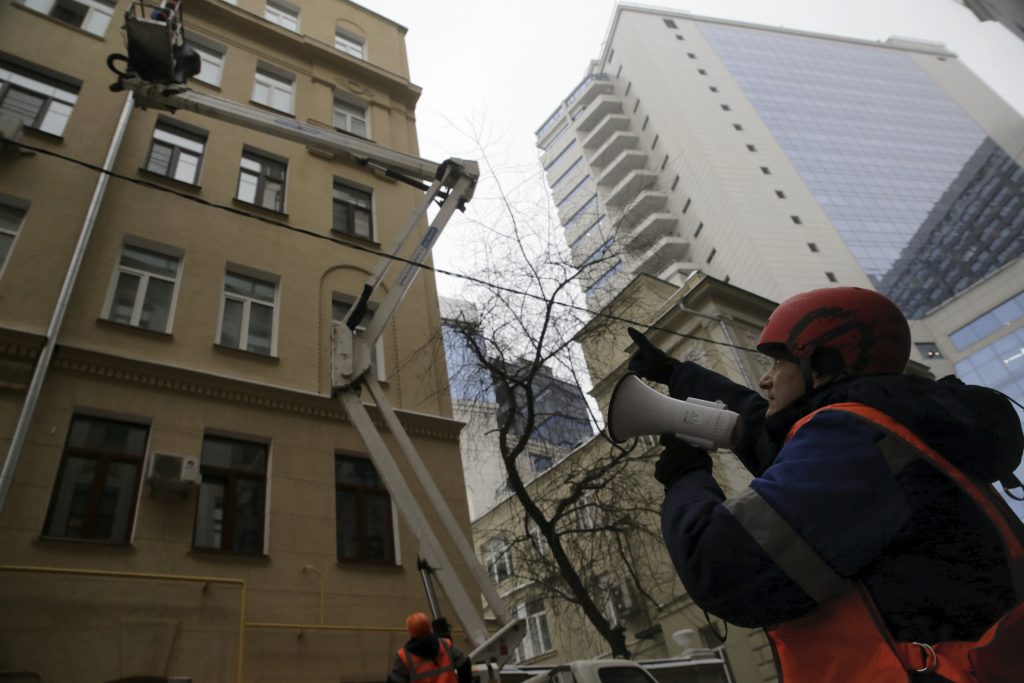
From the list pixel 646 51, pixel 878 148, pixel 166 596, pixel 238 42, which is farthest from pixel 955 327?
pixel 166 596

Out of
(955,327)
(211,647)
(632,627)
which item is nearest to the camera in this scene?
(211,647)

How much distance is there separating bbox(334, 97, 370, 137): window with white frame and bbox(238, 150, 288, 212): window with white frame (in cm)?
261

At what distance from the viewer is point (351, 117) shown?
619 inches

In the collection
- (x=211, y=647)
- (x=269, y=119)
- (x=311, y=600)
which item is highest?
(x=269, y=119)

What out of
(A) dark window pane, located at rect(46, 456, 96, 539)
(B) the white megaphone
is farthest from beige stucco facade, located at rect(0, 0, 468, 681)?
(B) the white megaphone

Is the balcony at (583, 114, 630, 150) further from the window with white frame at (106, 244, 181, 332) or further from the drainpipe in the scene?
the window with white frame at (106, 244, 181, 332)

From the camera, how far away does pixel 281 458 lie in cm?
910

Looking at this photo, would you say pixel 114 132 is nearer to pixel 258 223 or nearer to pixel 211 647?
pixel 258 223

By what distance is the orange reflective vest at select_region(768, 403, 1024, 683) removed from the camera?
1216 millimetres

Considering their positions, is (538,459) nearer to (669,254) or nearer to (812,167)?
(669,254)

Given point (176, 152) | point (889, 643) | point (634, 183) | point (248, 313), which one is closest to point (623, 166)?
point (634, 183)

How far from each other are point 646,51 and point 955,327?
36.4 metres

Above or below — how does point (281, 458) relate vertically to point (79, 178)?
below

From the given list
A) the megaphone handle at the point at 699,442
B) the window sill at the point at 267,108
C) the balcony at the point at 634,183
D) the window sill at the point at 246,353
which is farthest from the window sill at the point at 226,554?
the balcony at the point at 634,183
